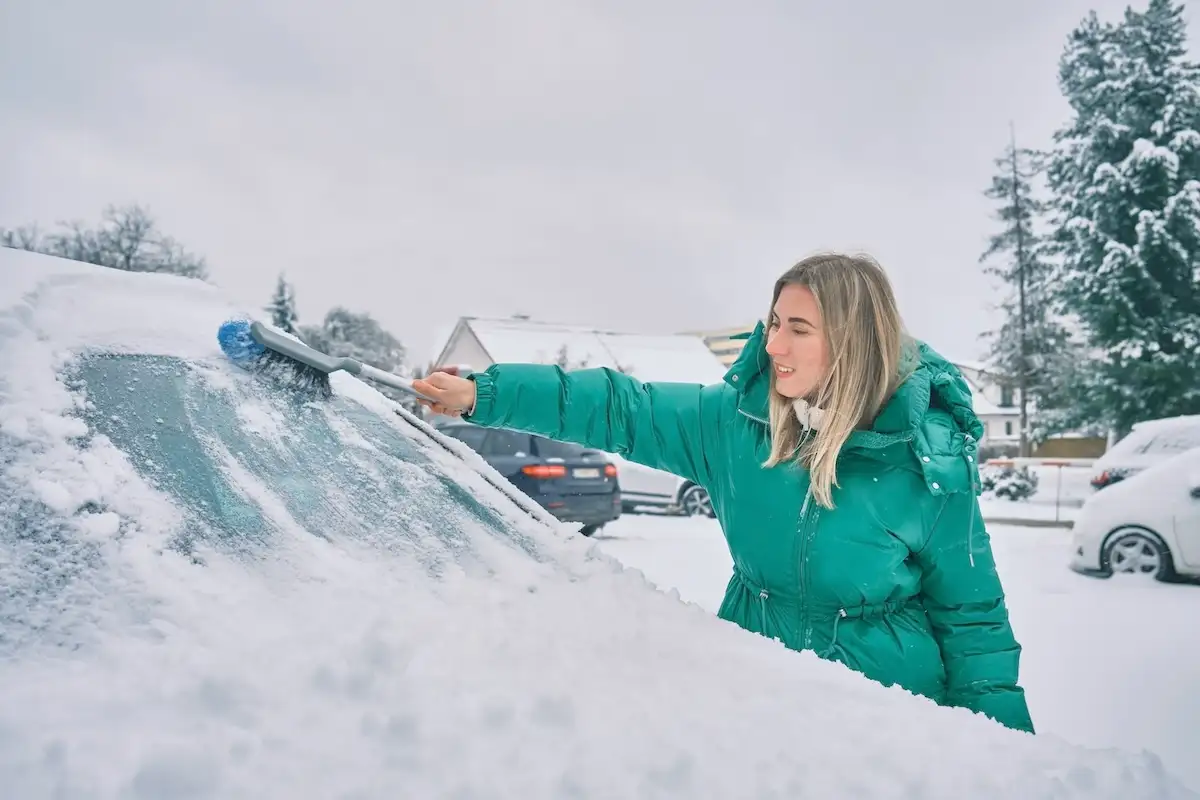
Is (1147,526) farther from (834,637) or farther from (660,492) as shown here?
(660,492)

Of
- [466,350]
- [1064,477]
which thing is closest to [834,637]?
[1064,477]

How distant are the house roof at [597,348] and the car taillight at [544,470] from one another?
19.4 metres

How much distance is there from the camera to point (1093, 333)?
20000 millimetres

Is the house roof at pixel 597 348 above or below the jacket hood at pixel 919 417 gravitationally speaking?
above

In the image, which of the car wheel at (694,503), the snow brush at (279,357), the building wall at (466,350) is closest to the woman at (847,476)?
the snow brush at (279,357)

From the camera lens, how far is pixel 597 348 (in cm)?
3288

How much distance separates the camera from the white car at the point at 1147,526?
7.02m

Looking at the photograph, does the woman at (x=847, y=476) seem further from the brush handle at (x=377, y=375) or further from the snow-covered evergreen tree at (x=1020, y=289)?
the snow-covered evergreen tree at (x=1020, y=289)

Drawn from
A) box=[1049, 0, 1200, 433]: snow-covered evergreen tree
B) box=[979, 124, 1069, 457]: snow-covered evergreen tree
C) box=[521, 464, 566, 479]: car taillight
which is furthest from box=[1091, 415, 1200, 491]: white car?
box=[979, 124, 1069, 457]: snow-covered evergreen tree

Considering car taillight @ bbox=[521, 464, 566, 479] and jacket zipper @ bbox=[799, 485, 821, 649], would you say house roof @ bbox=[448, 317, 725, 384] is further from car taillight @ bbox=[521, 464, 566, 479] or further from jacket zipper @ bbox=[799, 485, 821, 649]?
jacket zipper @ bbox=[799, 485, 821, 649]

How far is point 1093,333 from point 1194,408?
2.66m

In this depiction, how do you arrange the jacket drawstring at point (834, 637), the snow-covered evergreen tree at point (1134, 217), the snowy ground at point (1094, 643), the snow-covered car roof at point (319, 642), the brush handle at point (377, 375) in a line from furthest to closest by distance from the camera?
the snow-covered evergreen tree at point (1134, 217)
the snowy ground at point (1094, 643)
the jacket drawstring at point (834, 637)
the brush handle at point (377, 375)
the snow-covered car roof at point (319, 642)

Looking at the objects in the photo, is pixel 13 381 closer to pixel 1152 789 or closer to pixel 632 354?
pixel 1152 789

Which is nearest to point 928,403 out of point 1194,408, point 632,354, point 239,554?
point 239,554
